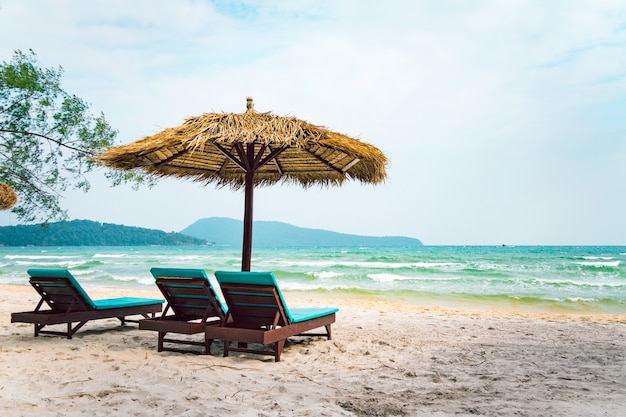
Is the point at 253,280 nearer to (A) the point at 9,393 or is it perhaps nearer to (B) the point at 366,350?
(B) the point at 366,350

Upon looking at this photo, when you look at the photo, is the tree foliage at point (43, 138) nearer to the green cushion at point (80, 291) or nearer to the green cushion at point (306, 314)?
the green cushion at point (80, 291)

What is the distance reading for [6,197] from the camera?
28.1ft

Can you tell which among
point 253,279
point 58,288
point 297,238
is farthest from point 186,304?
point 297,238

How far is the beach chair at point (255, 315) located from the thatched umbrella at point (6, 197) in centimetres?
567

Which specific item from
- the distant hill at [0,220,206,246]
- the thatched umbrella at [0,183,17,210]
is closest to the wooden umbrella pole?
the thatched umbrella at [0,183,17,210]

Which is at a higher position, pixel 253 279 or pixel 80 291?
pixel 253 279

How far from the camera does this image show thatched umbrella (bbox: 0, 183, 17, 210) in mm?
8484

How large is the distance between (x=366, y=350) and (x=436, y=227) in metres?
31.5

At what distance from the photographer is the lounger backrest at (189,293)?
469 cm

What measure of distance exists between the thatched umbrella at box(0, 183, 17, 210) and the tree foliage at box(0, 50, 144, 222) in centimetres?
31

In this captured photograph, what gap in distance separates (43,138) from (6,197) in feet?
3.64

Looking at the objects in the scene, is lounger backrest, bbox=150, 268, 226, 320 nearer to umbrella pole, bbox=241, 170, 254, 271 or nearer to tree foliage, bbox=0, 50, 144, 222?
umbrella pole, bbox=241, 170, 254, 271

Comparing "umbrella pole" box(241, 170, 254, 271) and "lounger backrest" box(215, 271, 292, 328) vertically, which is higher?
"umbrella pole" box(241, 170, 254, 271)

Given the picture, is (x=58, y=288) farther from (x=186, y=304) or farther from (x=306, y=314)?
(x=306, y=314)
